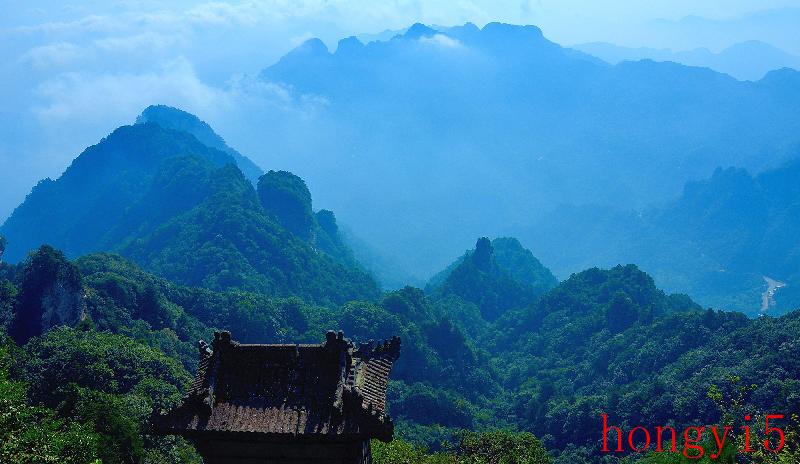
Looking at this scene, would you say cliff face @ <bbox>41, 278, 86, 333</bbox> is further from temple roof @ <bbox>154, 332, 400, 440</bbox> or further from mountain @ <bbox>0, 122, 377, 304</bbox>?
temple roof @ <bbox>154, 332, 400, 440</bbox>

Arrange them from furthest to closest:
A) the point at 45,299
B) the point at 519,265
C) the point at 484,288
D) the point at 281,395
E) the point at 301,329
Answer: the point at 519,265 < the point at 484,288 < the point at 301,329 < the point at 45,299 < the point at 281,395

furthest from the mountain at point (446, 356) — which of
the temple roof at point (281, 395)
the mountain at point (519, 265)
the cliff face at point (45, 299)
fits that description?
the mountain at point (519, 265)

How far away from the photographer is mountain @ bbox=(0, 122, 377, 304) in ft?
367

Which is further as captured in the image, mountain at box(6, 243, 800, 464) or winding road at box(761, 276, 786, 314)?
winding road at box(761, 276, 786, 314)

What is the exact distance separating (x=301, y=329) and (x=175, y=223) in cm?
4580

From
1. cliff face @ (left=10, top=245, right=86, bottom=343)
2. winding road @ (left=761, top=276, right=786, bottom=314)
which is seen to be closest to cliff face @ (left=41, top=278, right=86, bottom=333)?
cliff face @ (left=10, top=245, right=86, bottom=343)

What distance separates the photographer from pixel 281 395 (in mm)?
15781

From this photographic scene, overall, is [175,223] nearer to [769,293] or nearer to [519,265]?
[519,265]

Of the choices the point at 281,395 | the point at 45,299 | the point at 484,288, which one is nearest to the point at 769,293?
the point at 484,288

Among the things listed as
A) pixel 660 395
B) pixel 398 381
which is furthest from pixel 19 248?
pixel 660 395

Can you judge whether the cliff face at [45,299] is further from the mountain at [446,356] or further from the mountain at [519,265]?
the mountain at [519,265]

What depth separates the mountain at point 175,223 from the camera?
112 meters

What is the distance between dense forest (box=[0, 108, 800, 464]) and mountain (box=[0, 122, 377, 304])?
16.2 inches

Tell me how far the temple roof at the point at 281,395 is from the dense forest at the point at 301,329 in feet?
29.9
